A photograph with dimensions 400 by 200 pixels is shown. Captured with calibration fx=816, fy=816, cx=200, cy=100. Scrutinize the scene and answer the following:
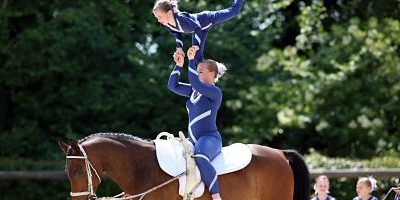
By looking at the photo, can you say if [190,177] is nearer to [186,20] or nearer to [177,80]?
[177,80]

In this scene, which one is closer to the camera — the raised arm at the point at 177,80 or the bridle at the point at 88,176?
the bridle at the point at 88,176

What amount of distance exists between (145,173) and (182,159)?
1.13ft

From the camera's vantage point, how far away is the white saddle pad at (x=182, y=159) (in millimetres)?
6535

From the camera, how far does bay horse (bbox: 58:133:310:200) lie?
20.3ft

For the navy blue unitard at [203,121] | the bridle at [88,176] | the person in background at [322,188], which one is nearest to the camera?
the bridle at [88,176]

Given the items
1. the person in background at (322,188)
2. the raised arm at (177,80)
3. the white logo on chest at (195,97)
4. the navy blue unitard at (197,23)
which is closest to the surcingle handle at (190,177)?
the white logo on chest at (195,97)

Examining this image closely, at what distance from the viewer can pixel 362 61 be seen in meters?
15.1

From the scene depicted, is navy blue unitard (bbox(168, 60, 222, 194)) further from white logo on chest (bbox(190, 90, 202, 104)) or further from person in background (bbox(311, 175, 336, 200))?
person in background (bbox(311, 175, 336, 200))

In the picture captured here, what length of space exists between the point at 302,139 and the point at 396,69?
2.63 metres

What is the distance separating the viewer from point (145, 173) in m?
6.45

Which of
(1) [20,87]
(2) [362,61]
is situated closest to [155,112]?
(1) [20,87]

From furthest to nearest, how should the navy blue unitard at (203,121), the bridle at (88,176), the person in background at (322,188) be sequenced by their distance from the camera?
1. the person in background at (322,188)
2. the navy blue unitard at (203,121)
3. the bridle at (88,176)

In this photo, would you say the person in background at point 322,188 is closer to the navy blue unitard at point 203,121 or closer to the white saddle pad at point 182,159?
the white saddle pad at point 182,159

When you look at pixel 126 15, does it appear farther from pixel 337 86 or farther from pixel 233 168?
pixel 233 168
